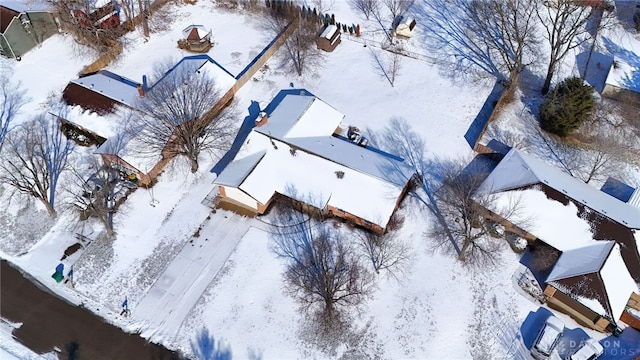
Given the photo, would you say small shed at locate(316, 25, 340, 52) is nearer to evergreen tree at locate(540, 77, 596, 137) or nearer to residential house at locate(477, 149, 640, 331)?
evergreen tree at locate(540, 77, 596, 137)

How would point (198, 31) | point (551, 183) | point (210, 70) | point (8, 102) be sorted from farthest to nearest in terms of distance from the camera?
point (198, 31), point (210, 70), point (8, 102), point (551, 183)

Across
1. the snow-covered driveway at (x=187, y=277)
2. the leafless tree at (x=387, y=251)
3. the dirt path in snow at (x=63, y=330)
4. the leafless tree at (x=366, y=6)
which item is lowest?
the dirt path in snow at (x=63, y=330)

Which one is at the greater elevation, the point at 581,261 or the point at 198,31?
the point at 198,31

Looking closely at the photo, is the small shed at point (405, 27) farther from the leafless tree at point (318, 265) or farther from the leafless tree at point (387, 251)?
the leafless tree at point (318, 265)

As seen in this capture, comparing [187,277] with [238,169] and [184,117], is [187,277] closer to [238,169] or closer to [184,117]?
[238,169]

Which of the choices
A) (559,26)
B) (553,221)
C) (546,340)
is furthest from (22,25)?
(546,340)

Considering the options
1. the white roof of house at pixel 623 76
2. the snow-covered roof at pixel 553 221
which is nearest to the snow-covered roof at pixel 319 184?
the snow-covered roof at pixel 553 221
